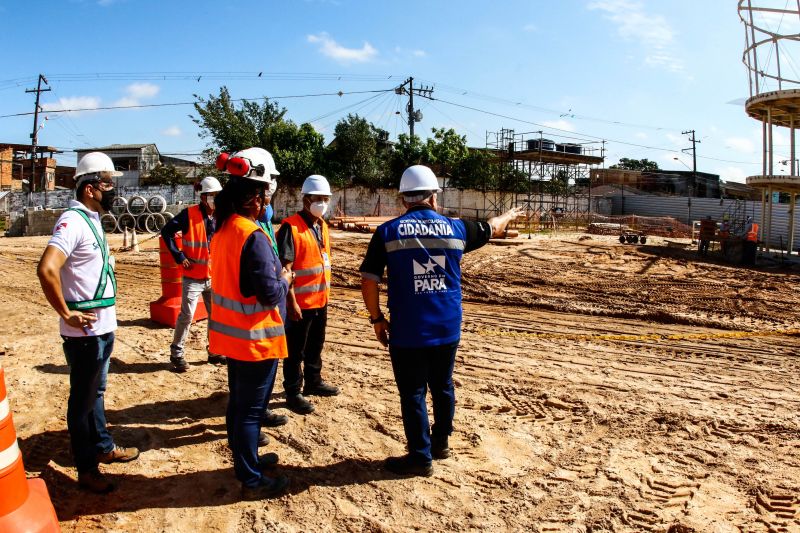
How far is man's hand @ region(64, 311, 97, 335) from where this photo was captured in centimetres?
320

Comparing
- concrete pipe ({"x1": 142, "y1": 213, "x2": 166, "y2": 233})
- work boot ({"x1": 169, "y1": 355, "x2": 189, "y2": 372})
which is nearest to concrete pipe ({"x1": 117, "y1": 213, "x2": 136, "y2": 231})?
concrete pipe ({"x1": 142, "y1": 213, "x2": 166, "y2": 233})

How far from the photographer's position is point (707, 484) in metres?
3.71

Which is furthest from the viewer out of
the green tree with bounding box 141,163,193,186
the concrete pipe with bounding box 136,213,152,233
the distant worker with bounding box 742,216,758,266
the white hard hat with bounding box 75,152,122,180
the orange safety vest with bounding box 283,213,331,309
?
the green tree with bounding box 141,163,193,186

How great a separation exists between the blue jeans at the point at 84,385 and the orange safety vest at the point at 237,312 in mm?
779

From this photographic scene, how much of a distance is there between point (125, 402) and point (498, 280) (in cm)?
917

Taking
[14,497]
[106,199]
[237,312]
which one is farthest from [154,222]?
[14,497]

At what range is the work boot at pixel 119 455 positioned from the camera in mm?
3750

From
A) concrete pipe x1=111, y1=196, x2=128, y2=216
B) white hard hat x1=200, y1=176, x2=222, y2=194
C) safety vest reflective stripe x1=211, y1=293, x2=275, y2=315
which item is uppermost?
concrete pipe x1=111, y1=196, x2=128, y2=216

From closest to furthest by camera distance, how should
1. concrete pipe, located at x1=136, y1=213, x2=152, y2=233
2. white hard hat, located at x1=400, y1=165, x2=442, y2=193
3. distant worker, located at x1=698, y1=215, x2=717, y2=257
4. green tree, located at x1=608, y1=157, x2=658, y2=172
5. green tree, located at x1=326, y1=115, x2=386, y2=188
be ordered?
white hard hat, located at x1=400, y1=165, x2=442, y2=193 → distant worker, located at x1=698, y1=215, x2=717, y2=257 → concrete pipe, located at x1=136, y1=213, x2=152, y2=233 → green tree, located at x1=326, y1=115, x2=386, y2=188 → green tree, located at x1=608, y1=157, x2=658, y2=172

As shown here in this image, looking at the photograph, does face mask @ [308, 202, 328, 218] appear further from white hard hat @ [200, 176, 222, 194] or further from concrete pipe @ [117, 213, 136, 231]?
concrete pipe @ [117, 213, 136, 231]

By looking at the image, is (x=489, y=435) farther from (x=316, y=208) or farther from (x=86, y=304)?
(x=86, y=304)

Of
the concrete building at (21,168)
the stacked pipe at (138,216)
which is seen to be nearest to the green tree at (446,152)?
the stacked pipe at (138,216)

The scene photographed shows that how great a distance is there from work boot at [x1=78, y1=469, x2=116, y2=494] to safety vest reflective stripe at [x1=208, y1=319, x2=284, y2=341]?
118cm

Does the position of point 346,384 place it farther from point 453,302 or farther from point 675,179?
point 675,179
